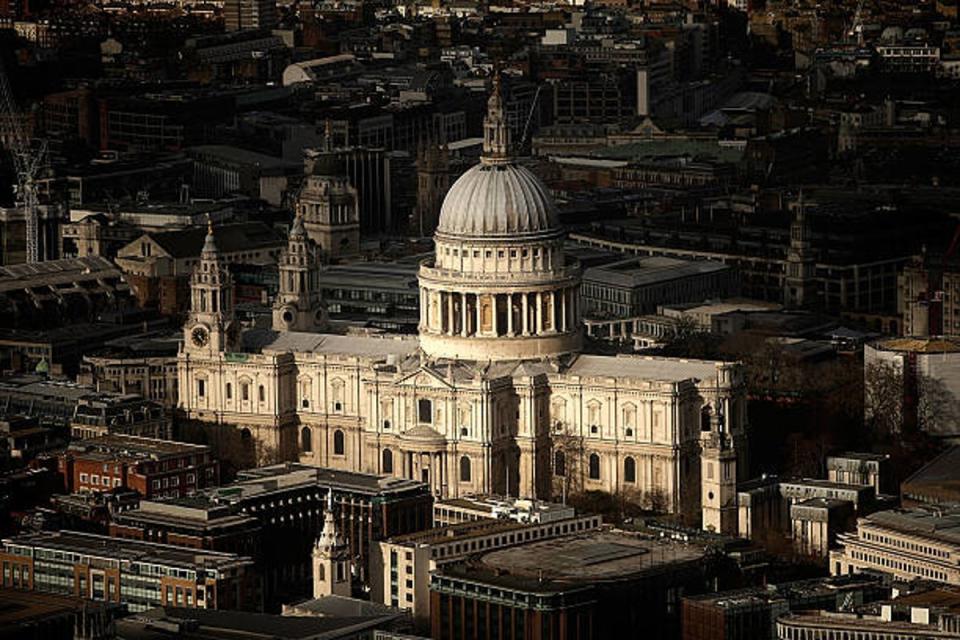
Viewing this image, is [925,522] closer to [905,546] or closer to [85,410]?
[905,546]

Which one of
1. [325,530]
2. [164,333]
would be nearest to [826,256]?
[164,333]

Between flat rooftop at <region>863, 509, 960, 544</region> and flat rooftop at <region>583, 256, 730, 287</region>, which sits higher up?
flat rooftop at <region>583, 256, 730, 287</region>

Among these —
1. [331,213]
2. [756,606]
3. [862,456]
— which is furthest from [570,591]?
[331,213]

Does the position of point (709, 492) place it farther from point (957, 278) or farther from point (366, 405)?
point (957, 278)

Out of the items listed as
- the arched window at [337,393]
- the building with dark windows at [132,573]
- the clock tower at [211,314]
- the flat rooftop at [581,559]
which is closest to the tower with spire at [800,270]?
the arched window at [337,393]

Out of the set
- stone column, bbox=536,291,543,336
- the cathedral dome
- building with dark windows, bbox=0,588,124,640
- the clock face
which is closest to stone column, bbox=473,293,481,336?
stone column, bbox=536,291,543,336

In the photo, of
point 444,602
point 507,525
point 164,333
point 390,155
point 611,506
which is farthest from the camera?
point 390,155

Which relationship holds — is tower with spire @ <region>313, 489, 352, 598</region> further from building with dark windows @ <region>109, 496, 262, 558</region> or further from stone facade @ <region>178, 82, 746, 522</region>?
stone facade @ <region>178, 82, 746, 522</region>
